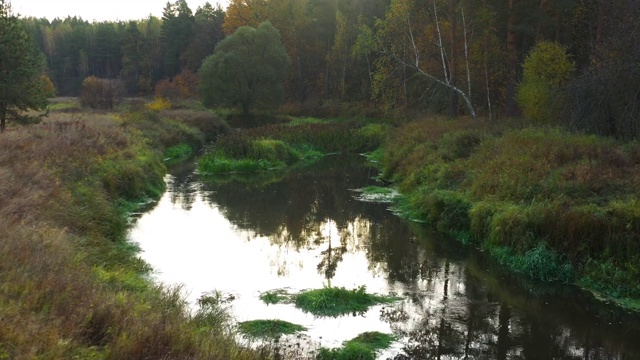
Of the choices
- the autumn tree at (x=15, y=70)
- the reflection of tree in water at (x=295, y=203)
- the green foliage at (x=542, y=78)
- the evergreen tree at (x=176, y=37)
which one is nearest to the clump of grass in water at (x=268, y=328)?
the reflection of tree in water at (x=295, y=203)

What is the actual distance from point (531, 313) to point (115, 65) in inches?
4579

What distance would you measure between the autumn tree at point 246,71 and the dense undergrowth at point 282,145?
1536 cm

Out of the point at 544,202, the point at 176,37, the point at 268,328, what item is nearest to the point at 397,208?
the point at 544,202

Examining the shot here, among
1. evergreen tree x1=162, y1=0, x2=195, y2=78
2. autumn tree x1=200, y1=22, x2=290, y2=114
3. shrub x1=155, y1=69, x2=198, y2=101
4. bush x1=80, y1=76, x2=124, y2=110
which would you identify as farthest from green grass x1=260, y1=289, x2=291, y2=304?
evergreen tree x1=162, y1=0, x2=195, y2=78

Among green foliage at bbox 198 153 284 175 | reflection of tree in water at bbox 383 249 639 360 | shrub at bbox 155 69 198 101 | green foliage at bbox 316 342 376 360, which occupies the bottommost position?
reflection of tree in water at bbox 383 249 639 360

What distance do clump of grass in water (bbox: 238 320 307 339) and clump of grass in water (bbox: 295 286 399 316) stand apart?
3.24 feet

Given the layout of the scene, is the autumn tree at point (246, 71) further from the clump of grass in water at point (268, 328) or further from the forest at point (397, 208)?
the clump of grass in water at point (268, 328)

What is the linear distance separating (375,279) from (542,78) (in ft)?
58.2

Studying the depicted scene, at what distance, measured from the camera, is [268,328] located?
10.3 meters

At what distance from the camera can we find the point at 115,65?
116062 millimetres

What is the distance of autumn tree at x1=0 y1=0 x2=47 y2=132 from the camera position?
1092 inches

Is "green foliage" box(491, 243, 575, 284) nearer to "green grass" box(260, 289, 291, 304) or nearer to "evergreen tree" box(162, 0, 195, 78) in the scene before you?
"green grass" box(260, 289, 291, 304)

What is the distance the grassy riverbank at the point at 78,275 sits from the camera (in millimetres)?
6523

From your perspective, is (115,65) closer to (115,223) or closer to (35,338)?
(115,223)
